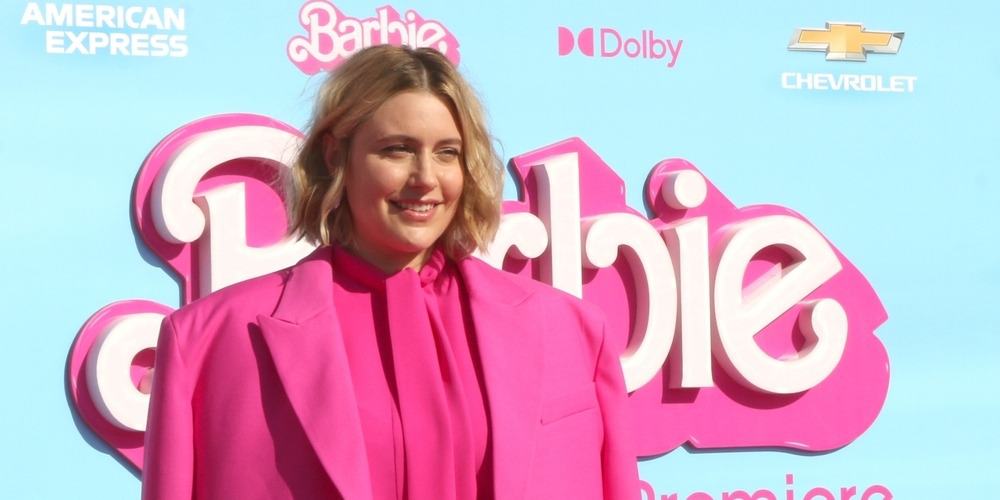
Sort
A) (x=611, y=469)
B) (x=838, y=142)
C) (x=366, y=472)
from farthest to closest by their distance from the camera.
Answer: (x=838, y=142) < (x=611, y=469) < (x=366, y=472)

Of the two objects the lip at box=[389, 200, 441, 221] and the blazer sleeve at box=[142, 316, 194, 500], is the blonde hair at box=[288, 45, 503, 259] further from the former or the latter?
the blazer sleeve at box=[142, 316, 194, 500]

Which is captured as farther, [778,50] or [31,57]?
[778,50]

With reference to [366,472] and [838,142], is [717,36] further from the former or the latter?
[366,472]

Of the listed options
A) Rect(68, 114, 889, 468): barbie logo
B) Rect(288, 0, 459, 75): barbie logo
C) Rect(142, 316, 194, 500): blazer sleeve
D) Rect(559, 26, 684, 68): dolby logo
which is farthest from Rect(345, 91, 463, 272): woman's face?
Rect(559, 26, 684, 68): dolby logo

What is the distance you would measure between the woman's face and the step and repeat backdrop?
1.27 metres

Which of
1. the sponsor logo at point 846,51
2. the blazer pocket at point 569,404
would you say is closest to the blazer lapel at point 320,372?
the blazer pocket at point 569,404

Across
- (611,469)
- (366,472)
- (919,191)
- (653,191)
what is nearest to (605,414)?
(611,469)

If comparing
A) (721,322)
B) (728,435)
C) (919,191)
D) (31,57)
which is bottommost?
(728,435)

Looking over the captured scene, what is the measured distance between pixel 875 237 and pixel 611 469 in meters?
2.03

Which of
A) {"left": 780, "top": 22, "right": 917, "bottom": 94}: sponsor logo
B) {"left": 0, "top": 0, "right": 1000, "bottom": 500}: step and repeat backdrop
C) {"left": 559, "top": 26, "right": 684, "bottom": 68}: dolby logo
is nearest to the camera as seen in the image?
{"left": 0, "top": 0, "right": 1000, "bottom": 500}: step and repeat backdrop

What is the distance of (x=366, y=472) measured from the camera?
4.93 feet

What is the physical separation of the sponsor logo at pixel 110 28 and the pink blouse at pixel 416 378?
1.34m

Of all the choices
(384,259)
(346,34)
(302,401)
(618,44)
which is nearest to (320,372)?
(302,401)

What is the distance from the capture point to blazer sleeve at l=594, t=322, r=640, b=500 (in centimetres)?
168
